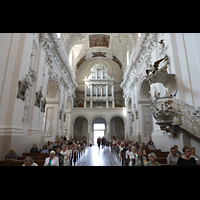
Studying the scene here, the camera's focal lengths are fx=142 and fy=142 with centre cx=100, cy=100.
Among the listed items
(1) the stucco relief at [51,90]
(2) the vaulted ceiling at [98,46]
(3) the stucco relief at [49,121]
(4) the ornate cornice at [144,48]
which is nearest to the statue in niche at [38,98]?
(1) the stucco relief at [51,90]

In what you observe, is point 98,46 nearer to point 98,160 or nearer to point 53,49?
point 53,49

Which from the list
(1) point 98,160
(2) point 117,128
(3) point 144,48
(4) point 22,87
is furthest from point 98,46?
(1) point 98,160

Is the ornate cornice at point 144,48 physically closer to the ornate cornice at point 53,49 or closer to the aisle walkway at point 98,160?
the ornate cornice at point 53,49

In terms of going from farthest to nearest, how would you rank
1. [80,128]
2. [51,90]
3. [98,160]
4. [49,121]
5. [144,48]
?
[80,128]
[51,90]
[49,121]
[144,48]
[98,160]

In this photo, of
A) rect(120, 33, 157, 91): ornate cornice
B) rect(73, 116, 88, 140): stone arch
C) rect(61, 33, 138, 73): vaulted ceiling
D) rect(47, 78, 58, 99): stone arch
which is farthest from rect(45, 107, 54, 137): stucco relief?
rect(73, 116, 88, 140): stone arch

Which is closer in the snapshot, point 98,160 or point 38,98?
point 98,160

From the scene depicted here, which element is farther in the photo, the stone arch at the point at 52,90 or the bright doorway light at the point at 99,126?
the bright doorway light at the point at 99,126

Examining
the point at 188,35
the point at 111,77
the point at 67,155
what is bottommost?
the point at 67,155

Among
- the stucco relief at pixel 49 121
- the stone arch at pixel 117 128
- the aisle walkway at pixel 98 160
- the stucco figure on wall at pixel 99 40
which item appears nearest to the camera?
the aisle walkway at pixel 98 160

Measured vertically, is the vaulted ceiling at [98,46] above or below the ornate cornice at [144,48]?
above
